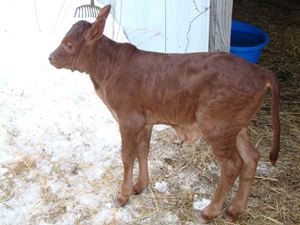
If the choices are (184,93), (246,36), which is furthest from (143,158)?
(246,36)

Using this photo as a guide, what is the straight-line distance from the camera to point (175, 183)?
11.8 ft

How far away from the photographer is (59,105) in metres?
4.75

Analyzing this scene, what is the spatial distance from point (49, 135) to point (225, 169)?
7.64ft

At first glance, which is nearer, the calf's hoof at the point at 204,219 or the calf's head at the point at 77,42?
the calf's head at the point at 77,42

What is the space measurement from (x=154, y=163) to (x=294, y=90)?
109 inches

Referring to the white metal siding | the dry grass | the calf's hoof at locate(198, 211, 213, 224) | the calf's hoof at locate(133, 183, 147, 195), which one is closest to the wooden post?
the white metal siding

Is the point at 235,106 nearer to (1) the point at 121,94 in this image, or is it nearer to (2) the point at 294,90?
(1) the point at 121,94

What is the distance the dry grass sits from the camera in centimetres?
320

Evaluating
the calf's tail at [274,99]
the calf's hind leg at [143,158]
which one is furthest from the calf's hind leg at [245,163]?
the calf's hind leg at [143,158]

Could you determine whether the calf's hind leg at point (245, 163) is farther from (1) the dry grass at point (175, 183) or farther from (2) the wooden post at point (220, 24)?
(2) the wooden post at point (220, 24)

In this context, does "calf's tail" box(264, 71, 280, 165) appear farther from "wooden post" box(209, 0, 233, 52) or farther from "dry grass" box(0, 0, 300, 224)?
"wooden post" box(209, 0, 233, 52)

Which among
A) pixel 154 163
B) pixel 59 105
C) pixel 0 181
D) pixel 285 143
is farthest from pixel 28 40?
pixel 285 143

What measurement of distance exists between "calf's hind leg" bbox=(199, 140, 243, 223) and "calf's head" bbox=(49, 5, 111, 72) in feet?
4.27

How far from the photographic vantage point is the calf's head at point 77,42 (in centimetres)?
283
